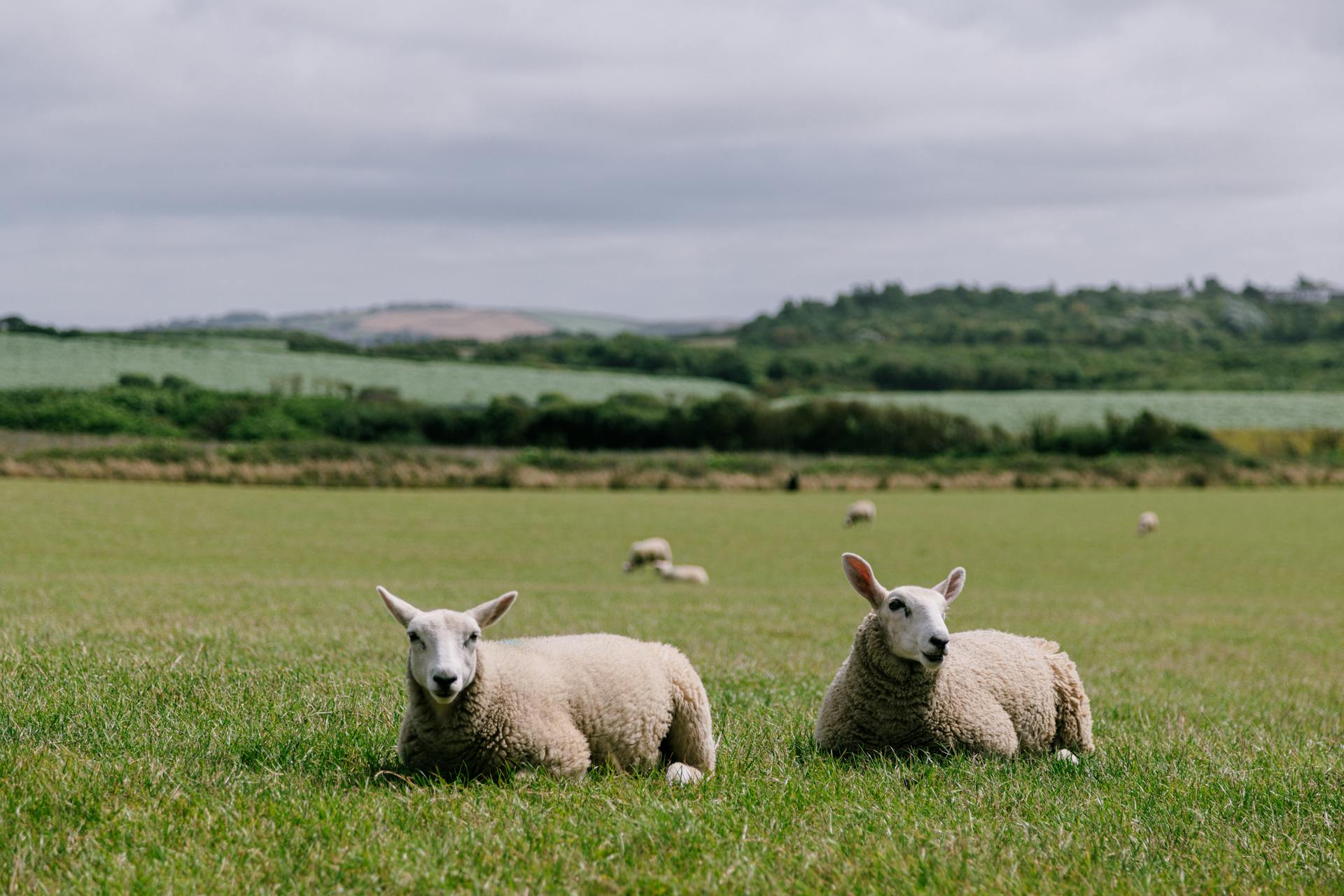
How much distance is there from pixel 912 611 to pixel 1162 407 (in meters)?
96.6

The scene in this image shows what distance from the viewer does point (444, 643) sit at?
4840 millimetres

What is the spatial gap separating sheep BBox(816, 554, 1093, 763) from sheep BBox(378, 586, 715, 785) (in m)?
0.94

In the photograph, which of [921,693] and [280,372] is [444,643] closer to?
[921,693]

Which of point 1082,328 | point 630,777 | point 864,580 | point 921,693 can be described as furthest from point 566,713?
point 1082,328

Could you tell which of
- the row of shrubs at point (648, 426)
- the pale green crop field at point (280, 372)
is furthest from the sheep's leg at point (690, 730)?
the pale green crop field at point (280, 372)

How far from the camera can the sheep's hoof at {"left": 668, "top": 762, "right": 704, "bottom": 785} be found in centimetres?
525

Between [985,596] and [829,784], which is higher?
[829,784]

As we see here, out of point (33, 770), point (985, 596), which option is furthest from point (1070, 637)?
point (33, 770)

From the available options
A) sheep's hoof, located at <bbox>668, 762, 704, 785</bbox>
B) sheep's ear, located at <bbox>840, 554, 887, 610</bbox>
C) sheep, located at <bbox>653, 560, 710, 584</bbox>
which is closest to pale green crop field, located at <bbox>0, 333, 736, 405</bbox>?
sheep, located at <bbox>653, 560, 710, 584</bbox>

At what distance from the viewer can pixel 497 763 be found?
5.16 m

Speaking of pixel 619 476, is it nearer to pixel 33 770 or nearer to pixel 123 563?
pixel 123 563

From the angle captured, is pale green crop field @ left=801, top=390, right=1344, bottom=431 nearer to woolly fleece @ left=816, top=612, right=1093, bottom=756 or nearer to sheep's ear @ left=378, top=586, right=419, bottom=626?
woolly fleece @ left=816, top=612, right=1093, bottom=756

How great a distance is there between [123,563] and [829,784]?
897 inches

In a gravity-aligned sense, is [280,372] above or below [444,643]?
above
